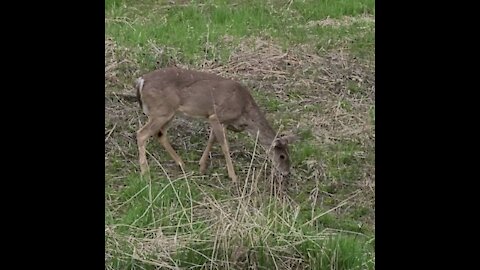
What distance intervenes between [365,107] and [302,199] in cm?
235

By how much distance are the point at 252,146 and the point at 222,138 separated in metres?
0.68

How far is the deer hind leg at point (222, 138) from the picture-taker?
807 cm

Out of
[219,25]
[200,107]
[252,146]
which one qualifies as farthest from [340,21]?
[200,107]

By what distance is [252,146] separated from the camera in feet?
29.5

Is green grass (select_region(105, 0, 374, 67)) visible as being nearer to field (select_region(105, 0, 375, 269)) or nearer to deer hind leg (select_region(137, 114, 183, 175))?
field (select_region(105, 0, 375, 269))

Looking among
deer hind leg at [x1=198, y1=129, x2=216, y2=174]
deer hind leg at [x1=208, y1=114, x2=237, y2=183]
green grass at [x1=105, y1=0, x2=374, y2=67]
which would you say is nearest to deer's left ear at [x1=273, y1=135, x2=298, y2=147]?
deer hind leg at [x1=208, y1=114, x2=237, y2=183]

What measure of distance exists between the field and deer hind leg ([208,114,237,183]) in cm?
12

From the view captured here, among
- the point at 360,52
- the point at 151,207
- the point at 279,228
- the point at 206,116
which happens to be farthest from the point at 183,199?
the point at 360,52

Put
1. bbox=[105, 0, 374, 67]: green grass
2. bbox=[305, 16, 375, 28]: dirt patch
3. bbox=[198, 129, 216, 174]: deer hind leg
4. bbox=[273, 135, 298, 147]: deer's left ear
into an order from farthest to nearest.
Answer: bbox=[305, 16, 375, 28]: dirt patch < bbox=[105, 0, 374, 67]: green grass < bbox=[198, 129, 216, 174]: deer hind leg < bbox=[273, 135, 298, 147]: deer's left ear

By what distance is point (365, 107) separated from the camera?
9664mm

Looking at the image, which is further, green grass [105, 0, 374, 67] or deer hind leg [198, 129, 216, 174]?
green grass [105, 0, 374, 67]

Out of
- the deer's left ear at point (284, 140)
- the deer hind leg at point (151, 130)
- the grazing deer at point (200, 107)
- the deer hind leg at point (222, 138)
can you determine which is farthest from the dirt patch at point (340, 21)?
the deer hind leg at point (151, 130)

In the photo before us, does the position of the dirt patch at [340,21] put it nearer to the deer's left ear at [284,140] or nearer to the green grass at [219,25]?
the green grass at [219,25]

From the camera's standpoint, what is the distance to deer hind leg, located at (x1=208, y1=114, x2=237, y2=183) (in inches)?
318
